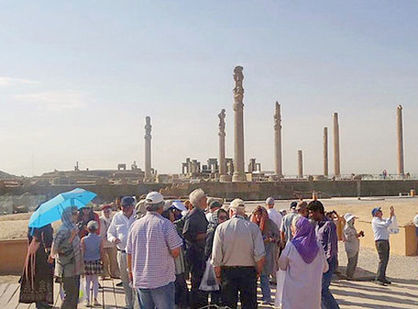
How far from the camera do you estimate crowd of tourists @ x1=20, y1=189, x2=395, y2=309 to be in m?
5.20

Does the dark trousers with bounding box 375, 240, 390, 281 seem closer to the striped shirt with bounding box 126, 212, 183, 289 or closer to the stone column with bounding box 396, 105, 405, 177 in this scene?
the striped shirt with bounding box 126, 212, 183, 289

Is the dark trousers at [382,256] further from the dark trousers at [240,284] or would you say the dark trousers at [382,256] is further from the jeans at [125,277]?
the jeans at [125,277]

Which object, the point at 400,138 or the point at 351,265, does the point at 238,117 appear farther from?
the point at 351,265

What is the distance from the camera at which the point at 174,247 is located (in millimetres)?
5219

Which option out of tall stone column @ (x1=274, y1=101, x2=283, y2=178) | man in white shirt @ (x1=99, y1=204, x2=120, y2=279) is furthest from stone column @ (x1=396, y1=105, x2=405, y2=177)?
man in white shirt @ (x1=99, y1=204, x2=120, y2=279)

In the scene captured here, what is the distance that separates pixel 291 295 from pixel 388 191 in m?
43.3

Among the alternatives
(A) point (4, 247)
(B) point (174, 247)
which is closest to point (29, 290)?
(B) point (174, 247)

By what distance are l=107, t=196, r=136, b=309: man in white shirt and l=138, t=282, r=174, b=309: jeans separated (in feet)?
4.92

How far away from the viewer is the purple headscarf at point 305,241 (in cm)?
515

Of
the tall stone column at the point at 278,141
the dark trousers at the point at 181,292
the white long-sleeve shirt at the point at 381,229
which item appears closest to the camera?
the dark trousers at the point at 181,292

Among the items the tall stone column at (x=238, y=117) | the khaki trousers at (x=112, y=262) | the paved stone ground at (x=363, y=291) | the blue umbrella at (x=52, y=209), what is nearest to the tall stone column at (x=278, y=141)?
the tall stone column at (x=238, y=117)

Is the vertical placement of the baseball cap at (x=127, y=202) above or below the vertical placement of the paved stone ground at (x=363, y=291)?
above

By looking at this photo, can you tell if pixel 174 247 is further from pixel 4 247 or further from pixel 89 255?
pixel 4 247

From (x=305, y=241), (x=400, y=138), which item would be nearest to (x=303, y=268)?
(x=305, y=241)
